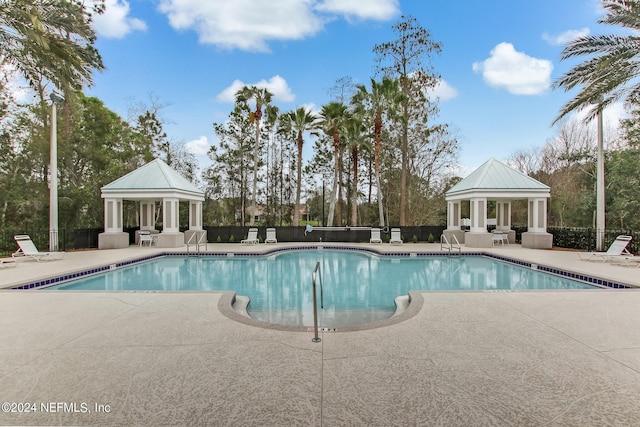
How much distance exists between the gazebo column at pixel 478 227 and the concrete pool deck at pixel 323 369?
10698 millimetres

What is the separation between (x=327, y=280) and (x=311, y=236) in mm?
9245

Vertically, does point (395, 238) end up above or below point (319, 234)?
below

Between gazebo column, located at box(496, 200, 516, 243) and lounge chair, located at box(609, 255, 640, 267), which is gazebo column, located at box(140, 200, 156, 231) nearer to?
gazebo column, located at box(496, 200, 516, 243)

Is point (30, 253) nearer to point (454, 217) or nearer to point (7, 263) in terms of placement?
point (7, 263)

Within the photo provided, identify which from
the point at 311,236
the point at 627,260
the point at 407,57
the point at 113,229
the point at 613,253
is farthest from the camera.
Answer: the point at 407,57

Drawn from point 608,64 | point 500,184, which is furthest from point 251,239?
point 608,64

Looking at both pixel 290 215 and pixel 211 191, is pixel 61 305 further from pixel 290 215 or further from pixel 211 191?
pixel 290 215

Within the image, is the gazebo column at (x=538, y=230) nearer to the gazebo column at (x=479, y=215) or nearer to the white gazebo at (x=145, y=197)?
the gazebo column at (x=479, y=215)

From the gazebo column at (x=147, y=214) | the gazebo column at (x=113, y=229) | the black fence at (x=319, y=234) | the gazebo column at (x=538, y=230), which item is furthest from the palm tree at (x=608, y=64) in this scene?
the gazebo column at (x=147, y=214)

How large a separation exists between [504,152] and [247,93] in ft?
68.5

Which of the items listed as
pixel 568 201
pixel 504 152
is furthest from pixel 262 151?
pixel 568 201

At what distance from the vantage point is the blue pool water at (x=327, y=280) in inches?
256

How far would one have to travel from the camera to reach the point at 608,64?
1055 centimetres

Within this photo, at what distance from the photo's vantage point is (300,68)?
1959cm
